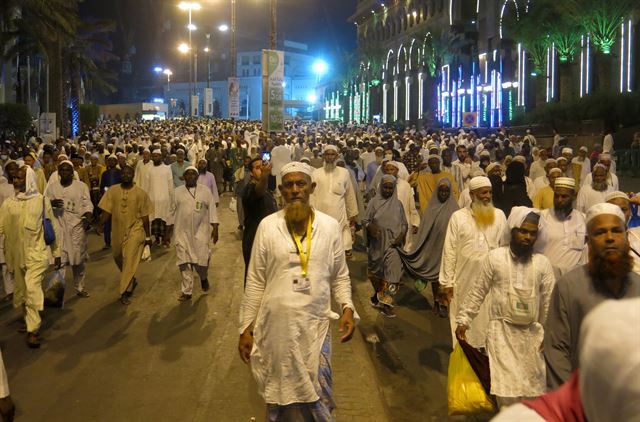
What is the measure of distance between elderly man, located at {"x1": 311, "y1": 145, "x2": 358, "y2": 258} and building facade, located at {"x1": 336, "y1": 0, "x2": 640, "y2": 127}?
69.1 feet

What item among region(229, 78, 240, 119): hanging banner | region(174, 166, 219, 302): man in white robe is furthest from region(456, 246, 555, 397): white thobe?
region(229, 78, 240, 119): hanging banner

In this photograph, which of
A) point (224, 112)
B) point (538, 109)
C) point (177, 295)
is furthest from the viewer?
point (224, 112)

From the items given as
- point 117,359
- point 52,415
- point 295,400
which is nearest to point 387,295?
point 117,359

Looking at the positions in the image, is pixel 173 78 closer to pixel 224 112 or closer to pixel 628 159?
pixel 224 112

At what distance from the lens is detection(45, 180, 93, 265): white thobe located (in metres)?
9.79

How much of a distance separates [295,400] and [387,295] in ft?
16.8

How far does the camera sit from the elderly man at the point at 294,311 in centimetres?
427

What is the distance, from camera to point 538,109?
134 ft

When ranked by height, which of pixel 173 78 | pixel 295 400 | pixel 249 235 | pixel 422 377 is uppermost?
pixel 173 78

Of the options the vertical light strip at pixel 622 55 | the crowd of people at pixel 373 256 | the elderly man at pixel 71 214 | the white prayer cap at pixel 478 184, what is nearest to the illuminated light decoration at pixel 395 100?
the vertical light strip at pixel 622 55

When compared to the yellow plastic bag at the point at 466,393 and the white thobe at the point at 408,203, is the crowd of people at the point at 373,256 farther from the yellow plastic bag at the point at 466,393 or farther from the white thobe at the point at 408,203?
the yellow plastic bag at the point at 466,393

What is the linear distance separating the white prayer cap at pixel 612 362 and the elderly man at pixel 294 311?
2.87 m

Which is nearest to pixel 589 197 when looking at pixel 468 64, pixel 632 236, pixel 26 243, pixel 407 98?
pixel 632 236

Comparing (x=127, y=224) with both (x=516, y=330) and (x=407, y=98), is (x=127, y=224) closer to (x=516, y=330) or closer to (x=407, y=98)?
(x=516, y=330)
